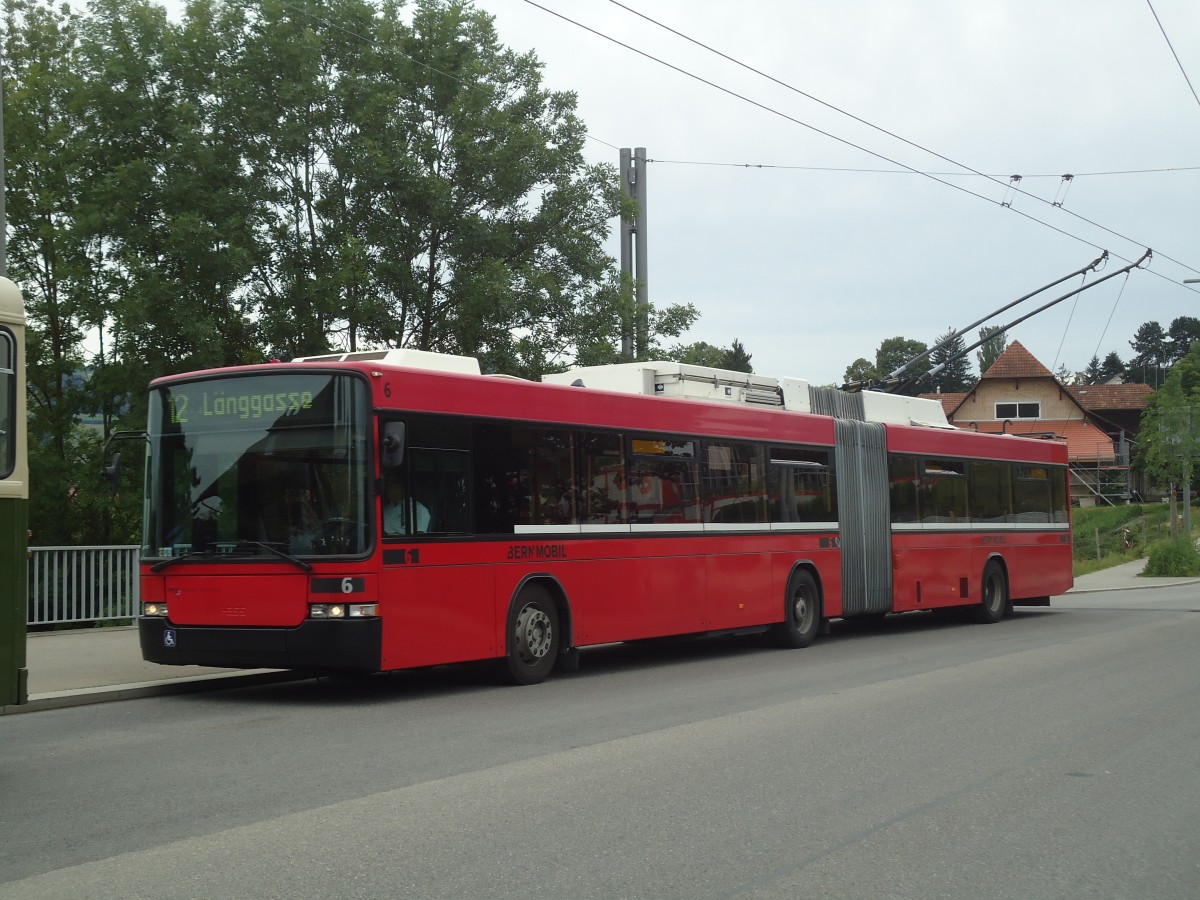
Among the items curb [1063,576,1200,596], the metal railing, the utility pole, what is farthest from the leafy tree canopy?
curb [1063,576,1200,596]

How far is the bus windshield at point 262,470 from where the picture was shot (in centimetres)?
1110

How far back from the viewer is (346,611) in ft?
35.8

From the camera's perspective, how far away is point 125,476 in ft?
72.0

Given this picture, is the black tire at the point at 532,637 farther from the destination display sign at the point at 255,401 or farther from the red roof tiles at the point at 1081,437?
the red roof tiles at the point at 1081,437

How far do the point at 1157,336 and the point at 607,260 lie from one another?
157m

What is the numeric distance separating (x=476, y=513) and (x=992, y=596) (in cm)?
1268

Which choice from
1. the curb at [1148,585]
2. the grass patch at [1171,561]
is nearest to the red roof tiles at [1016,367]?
the grass patch at [1171,561]

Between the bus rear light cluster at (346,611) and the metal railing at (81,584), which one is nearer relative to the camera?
the bus rear light cluster at (346,611)

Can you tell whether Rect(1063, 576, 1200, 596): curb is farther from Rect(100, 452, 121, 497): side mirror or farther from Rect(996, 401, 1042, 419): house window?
Rect(996, 401, 1042, 419): house window

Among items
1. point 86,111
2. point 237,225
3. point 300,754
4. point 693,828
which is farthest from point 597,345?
point 693,828

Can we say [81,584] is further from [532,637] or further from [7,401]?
[7,401]

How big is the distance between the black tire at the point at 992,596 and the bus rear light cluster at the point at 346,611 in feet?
43.8

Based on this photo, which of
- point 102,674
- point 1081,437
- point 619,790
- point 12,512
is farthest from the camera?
point 1081,437

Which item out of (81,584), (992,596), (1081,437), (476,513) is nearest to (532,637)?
(476,513)
